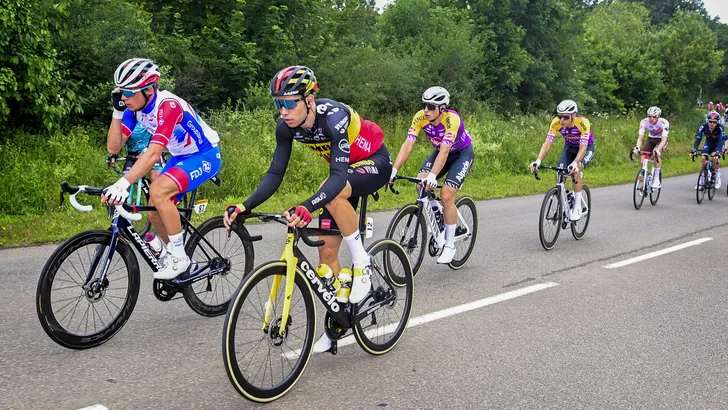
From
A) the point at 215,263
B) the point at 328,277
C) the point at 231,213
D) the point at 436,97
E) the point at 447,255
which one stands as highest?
the point at 436,97

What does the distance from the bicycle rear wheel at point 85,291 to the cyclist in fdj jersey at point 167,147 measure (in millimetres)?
326

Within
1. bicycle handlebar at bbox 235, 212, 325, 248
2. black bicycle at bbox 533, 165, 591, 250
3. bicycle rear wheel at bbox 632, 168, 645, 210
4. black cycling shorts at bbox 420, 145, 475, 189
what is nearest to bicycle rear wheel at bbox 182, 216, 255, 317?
bicycle handlebar at bbox 235, 212, 325, 248

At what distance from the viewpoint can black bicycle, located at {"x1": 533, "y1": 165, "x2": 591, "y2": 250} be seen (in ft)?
29.6

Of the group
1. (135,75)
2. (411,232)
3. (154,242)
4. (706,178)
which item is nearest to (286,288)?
(154,242)

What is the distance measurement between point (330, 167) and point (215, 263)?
5.81ft

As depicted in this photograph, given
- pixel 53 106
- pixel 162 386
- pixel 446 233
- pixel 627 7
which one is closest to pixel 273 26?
pixel 53 106

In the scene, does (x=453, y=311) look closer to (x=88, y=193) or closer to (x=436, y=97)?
(x=436, y=97)

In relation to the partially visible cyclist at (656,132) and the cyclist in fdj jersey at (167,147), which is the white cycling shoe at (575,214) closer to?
the partially visible cyclist at (656,132)

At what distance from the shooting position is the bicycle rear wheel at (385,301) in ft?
15.4

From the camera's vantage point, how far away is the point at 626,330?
18.5 ft

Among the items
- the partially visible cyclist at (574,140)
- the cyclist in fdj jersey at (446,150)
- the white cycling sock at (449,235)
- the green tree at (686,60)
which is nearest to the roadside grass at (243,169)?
the partially visible cyclist at (574,140)

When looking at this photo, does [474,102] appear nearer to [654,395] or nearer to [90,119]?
[90,119]

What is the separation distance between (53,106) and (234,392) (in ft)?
30.5

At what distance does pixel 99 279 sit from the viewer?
4.65 meters
